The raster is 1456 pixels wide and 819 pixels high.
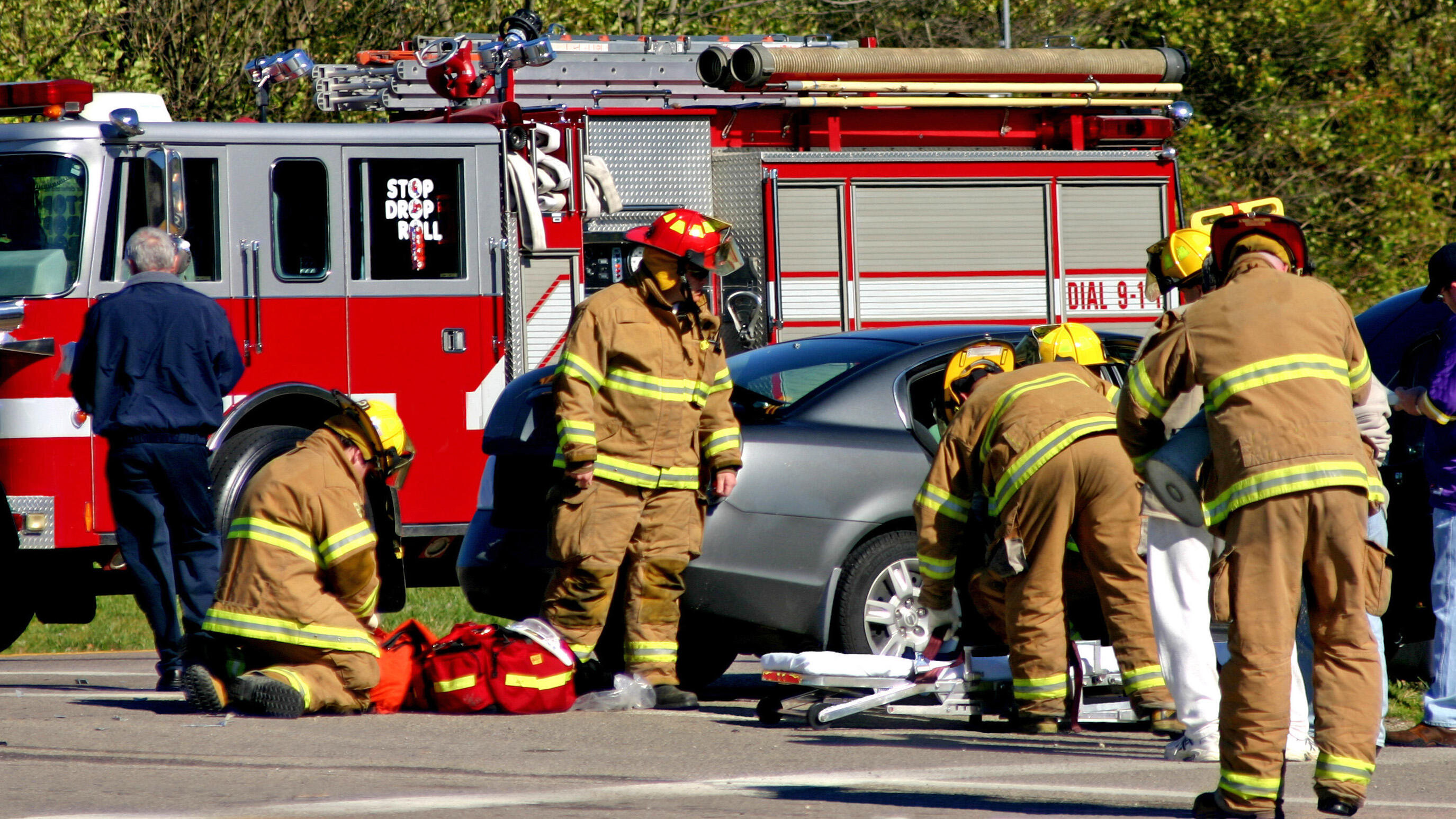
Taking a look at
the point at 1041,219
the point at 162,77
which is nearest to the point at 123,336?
the point at 1041,219

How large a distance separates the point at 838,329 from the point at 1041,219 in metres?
1.74

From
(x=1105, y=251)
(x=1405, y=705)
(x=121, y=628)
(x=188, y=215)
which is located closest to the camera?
(x=1405, y=705)

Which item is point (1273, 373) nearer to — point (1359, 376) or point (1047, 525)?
point (1359, 376)

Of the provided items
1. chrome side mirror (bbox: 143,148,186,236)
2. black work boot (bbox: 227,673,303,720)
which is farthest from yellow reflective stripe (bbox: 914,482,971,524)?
chrome side mirror (bbox: 143,148,186,236)

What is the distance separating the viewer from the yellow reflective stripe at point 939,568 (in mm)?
6094

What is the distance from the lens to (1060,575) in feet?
20.4

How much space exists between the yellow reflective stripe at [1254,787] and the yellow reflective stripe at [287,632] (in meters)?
3.27

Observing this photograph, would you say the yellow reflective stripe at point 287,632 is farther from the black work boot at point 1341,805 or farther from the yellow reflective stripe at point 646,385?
the black work boot at point 1341,805

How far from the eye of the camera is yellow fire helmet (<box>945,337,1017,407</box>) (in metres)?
6.94

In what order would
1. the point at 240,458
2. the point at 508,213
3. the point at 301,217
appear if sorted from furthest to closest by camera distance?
1. the point at 508,213
2. the point at 301,217
3. the point at 240,458

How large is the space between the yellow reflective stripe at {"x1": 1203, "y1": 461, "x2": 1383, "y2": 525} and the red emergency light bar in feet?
20.4

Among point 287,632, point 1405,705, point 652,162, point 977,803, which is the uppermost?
point 652,162

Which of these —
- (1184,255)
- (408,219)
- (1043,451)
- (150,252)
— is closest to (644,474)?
(1043,451)

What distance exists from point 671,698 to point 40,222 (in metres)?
3.99
